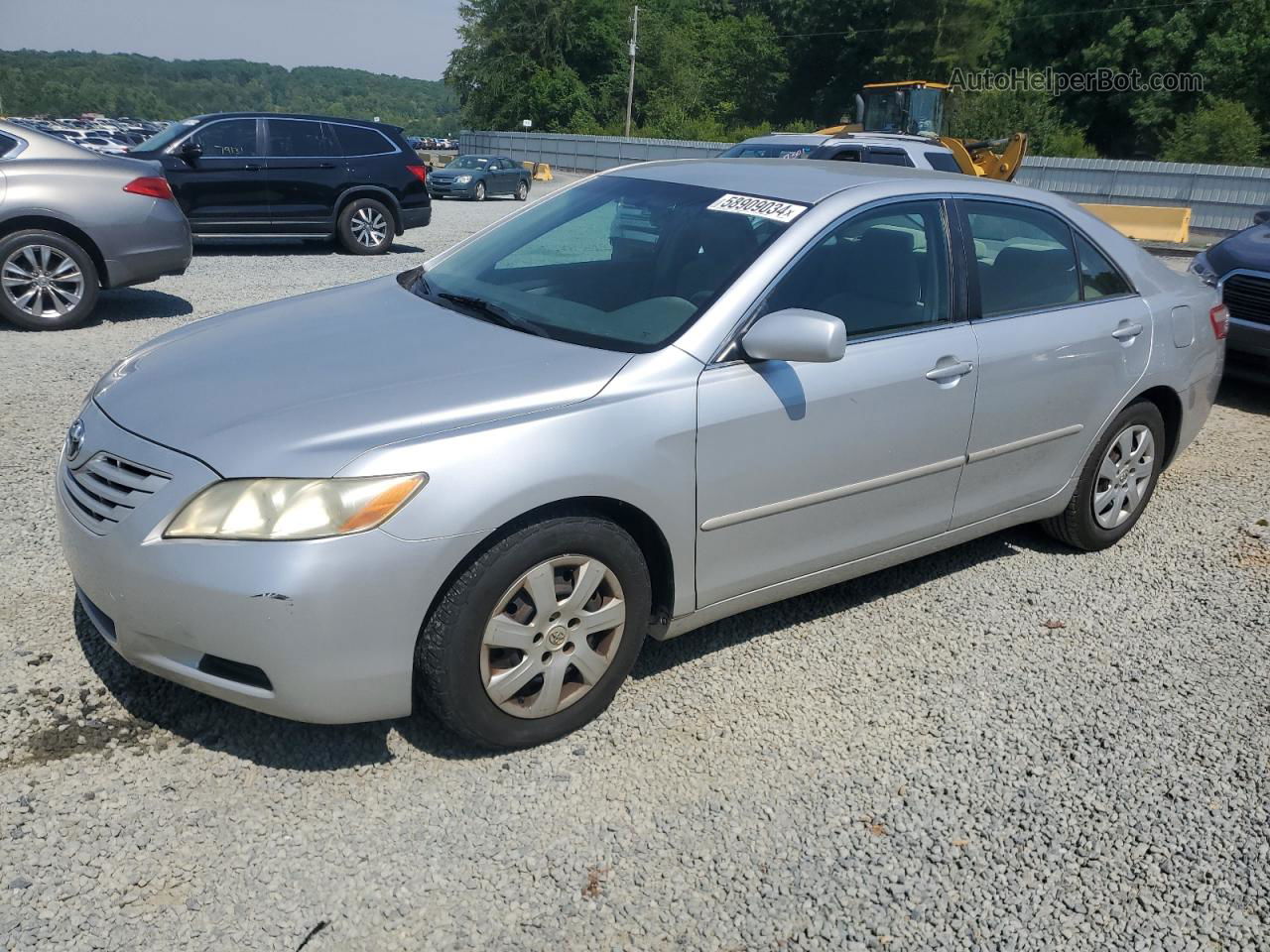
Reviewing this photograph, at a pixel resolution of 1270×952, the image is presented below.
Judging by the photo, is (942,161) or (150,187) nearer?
(150,187)

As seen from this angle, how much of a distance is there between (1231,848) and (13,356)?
24.5 ft

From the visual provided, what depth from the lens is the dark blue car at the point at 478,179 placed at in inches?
1019

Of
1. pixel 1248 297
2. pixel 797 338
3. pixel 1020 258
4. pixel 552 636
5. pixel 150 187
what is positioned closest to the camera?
pixel 552 636

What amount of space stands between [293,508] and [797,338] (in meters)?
1.49

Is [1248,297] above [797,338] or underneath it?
underneath

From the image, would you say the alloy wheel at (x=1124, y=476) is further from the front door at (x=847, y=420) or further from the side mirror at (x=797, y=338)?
the side mirror at (x=797, y=338)

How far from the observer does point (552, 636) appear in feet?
10.1

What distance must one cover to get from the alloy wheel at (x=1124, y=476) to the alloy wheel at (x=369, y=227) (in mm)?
10594

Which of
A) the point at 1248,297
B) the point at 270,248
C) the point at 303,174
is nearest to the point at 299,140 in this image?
the point at 303,174

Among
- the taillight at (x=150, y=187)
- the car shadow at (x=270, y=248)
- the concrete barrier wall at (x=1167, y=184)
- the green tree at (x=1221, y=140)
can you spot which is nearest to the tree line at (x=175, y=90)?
the green tree at (x=1221, y=140)

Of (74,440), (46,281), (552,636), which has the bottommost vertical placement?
(552,636)

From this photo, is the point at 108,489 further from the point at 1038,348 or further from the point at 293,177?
the point at 293,177

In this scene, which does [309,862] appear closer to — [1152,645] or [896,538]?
[896,538]

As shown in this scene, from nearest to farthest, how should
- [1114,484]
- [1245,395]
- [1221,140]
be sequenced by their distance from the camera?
[1114,484]
[1245,395]
[1221,140]
